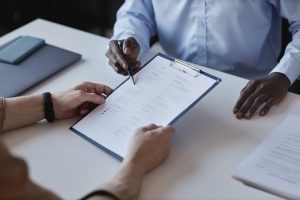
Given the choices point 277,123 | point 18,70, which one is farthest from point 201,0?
point 18,70

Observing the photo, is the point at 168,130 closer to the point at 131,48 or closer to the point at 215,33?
the point at 131,48

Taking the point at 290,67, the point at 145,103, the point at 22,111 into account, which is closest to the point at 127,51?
the point at 145,103

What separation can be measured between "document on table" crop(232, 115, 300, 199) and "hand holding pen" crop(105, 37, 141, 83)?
1.43 ft

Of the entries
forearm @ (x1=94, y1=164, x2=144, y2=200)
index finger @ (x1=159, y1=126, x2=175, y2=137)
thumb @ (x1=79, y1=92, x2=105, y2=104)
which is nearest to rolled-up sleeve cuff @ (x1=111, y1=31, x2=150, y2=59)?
thumb @ (x1=79, y1=92, x2=105, y2=104)

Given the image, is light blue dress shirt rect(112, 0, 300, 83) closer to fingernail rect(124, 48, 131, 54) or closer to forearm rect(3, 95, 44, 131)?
fingernail rect(124, 48, 131, 54)

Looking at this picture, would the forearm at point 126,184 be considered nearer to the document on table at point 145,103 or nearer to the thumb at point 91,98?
the document on table at point 145,103

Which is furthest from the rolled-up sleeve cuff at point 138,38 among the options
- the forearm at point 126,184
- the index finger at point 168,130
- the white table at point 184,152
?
the forearm at point 126,184

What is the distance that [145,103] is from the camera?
3.53ft

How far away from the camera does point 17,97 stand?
112 centimetres

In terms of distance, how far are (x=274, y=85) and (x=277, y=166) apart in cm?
32

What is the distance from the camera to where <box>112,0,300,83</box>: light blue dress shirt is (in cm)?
141

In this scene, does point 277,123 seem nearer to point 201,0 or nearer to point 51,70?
point 201,0

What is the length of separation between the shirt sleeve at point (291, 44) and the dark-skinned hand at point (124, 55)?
1.42 ft

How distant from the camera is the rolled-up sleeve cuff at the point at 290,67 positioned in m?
1.24
